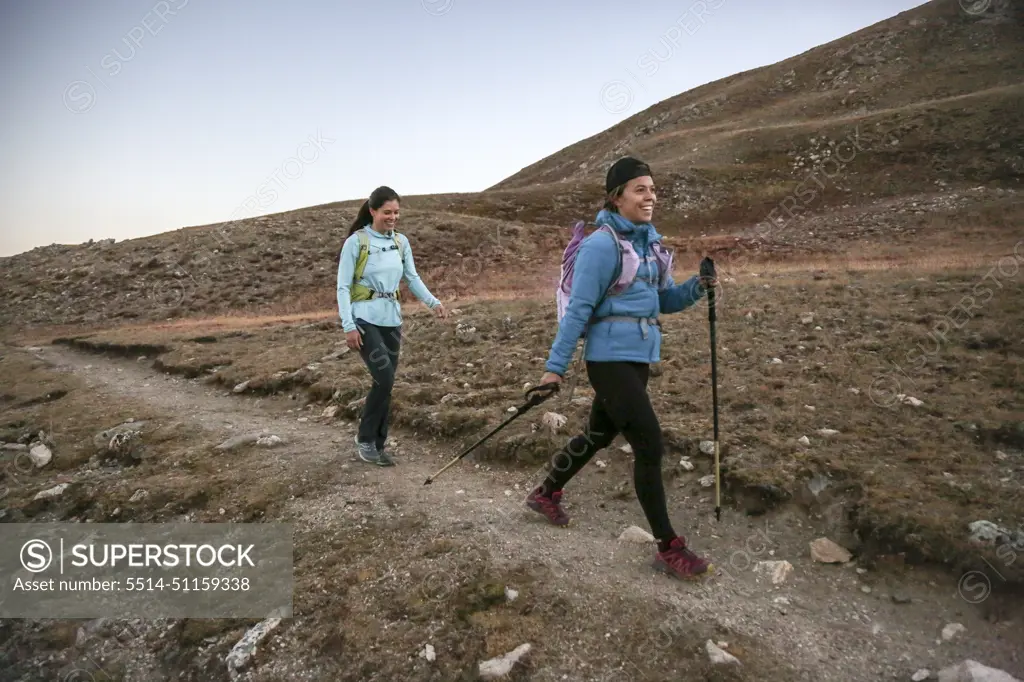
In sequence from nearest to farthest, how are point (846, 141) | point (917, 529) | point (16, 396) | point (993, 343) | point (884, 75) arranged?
point (917, 529) → point (993, 343) → point (16, 396) → point (846, 141) → point (884, 75)

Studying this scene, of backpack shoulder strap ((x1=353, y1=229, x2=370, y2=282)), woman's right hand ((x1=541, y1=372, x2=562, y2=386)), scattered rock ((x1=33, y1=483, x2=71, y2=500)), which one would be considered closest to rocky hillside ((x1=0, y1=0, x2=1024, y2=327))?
backpack shoulder strap ((x1=353, y1=229, x2=370, y2=282))

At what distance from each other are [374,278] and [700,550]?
4.13 m

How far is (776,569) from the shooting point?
4160 mm

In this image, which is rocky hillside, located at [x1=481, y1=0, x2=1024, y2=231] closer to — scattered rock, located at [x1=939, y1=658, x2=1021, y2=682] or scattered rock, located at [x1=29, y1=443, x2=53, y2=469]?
scattered rock, located at [x1=29, y1=443, x2=53, y2=469]

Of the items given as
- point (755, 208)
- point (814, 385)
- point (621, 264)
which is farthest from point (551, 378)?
point (755, 208)

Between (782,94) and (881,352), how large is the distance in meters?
67.7

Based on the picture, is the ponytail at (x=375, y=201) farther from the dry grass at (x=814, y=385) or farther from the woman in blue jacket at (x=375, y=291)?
the dry grass at (x=814, y=385)

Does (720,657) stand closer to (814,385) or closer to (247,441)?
(814,385)

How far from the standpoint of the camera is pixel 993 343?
24.8 ft

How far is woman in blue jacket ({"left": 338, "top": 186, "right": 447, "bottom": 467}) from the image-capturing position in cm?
598

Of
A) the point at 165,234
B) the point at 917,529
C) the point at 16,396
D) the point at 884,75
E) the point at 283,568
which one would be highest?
the point at 884,75

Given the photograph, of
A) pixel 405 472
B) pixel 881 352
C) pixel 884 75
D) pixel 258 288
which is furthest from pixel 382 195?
pixel 884 75

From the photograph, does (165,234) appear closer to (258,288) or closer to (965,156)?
(258,288)

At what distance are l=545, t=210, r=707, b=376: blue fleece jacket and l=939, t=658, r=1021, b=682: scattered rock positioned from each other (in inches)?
91.7
